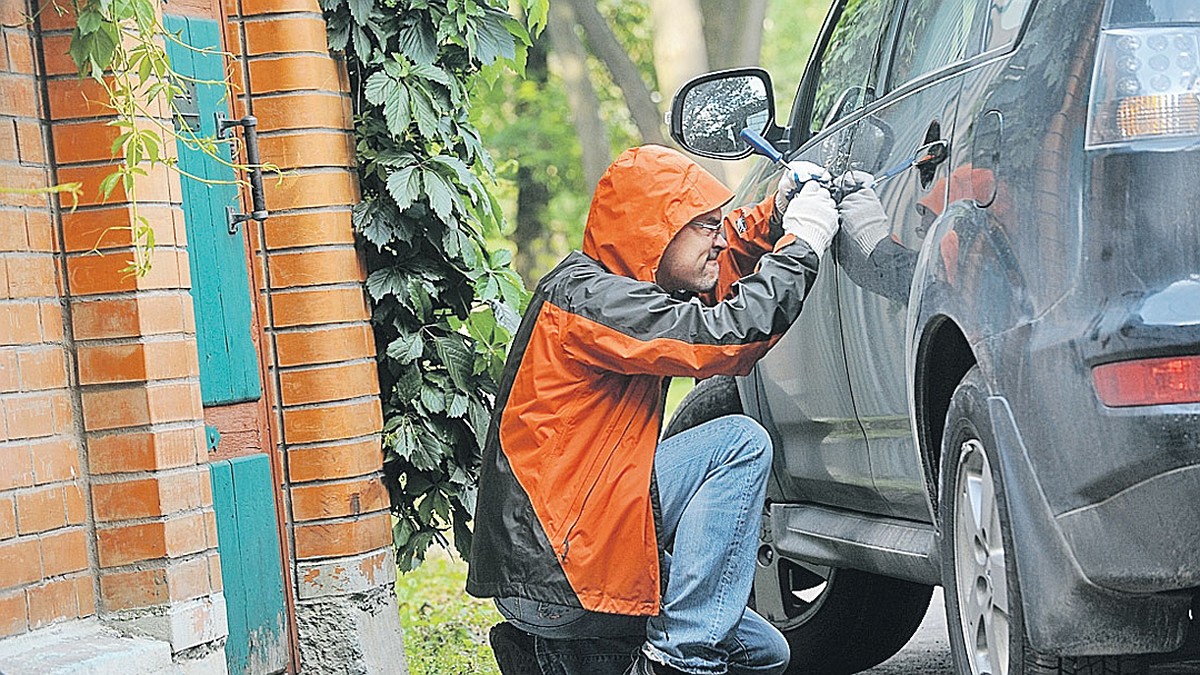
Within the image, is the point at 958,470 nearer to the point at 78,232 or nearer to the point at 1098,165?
the point at 1098,165

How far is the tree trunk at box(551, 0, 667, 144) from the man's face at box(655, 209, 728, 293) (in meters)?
12.3

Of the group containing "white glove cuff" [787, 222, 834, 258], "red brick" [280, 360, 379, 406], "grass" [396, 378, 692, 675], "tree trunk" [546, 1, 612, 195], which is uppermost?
"tree trunk" [546, 1, 612, 195]

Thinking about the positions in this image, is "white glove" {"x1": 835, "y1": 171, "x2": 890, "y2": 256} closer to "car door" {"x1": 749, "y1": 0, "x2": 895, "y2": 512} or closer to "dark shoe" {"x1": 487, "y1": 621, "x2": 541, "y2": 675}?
"car door" {"x1": 749, "y1": 0, "x2": 895, "y2": 512}

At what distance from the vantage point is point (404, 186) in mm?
4668

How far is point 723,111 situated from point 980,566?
6.25ft

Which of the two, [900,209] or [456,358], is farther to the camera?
[456,358]

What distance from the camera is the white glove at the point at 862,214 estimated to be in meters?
3.46

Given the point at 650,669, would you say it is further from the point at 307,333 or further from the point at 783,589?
the point at 307,333

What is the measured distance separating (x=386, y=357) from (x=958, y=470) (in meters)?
2.33

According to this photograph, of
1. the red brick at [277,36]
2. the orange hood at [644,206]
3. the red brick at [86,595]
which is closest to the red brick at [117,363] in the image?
the red brick at [86,595]

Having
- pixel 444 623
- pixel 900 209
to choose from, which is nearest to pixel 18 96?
pixel 900 209

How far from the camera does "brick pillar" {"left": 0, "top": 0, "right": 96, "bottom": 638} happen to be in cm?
350

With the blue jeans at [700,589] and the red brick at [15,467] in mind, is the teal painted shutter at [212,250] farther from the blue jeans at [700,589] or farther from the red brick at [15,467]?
the blue jeans at [700,589]

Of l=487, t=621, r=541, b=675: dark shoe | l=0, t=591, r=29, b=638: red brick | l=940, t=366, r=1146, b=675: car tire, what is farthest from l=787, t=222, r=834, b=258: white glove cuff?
l=0, t=591, r=29, b=638: red brick
